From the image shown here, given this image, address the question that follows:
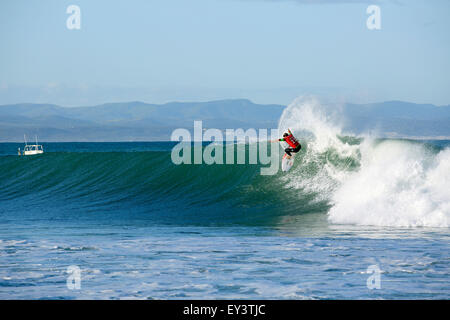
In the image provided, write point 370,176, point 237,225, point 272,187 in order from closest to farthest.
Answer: point 237,225, point 370,176, point 272,187

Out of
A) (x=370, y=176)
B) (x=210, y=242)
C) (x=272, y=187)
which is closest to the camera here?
(x=210, y=242)

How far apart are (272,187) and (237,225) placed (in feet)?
18.2

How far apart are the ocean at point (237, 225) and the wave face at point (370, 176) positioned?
47 millimetres

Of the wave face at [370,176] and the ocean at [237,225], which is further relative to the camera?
the wave face at [370,176]

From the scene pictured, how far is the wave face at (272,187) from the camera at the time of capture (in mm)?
15352

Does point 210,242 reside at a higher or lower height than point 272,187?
lower

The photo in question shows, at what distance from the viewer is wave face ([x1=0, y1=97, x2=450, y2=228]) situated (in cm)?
1535

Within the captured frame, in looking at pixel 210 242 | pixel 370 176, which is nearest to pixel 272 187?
pixel 370 176

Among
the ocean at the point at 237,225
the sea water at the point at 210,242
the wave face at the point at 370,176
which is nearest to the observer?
the sea water at the point at 210,242

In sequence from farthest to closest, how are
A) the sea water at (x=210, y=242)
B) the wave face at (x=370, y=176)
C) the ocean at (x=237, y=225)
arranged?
the wave face at (x=370, y=176), the ocean at (x=237, y=225), the sea water at (x=210, y=242)

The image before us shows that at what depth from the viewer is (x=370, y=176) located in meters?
17.1

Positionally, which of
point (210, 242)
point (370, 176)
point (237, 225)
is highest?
point (370, 176)

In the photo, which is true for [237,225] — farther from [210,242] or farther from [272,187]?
[272,187]

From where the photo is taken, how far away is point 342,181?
19516 mm
